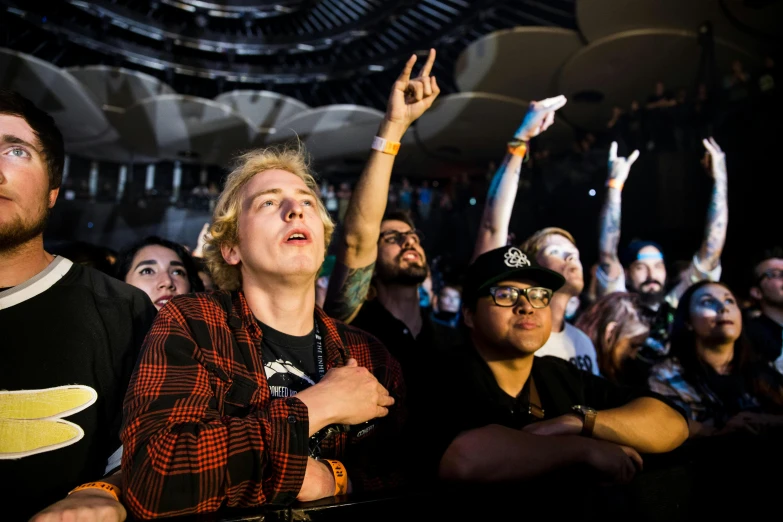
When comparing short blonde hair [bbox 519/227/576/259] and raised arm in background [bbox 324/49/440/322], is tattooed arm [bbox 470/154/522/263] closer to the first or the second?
short blonde hair [bbox 519/227/576/259]

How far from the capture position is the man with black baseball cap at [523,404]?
127 centimetres

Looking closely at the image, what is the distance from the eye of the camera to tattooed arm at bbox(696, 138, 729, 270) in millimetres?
3979

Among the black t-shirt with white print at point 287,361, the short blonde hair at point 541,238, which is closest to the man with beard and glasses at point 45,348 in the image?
the black t-shirt with white print at point 287,361

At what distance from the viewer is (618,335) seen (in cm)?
308

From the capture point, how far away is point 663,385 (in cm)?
246

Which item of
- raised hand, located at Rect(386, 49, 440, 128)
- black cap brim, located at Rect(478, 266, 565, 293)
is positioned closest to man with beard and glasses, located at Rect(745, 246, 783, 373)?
black cap brim, located at Rect(478, 266, 565, 293)

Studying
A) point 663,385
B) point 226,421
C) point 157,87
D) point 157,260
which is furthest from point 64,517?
point 157,87

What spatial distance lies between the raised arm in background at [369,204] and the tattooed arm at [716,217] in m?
3.01

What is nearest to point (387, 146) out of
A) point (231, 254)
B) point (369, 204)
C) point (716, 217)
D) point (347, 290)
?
point (369, 204)

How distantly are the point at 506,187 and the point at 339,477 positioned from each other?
74.1 inches

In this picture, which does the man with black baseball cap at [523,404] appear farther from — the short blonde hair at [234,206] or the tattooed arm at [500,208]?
the tattooed arm at [500,208]

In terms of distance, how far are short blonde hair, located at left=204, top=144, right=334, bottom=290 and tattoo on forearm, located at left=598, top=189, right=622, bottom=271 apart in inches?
118

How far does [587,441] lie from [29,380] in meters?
1.41

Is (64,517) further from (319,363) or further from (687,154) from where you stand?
(687,154)
